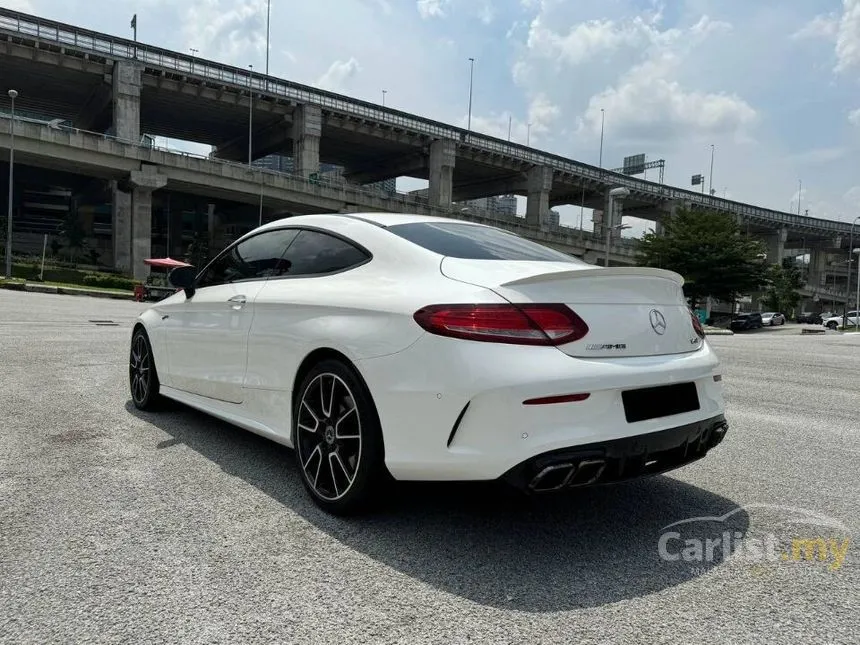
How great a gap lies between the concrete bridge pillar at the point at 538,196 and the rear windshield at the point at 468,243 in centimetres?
6470

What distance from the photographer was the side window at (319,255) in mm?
3428

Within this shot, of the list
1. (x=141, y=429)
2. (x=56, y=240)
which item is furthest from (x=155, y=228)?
(x=141, y=429)

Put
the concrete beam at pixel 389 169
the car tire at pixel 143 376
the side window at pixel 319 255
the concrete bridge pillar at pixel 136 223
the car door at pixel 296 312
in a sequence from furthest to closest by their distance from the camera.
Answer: the concrete beam at pixel 389 169 < the concrete bridge pillar at pixel 136 223 < the car tire at pixel 143 376 < the side window at pixel 319 255 < the car door at pixel 296 312

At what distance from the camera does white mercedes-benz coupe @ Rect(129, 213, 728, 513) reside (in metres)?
2.52

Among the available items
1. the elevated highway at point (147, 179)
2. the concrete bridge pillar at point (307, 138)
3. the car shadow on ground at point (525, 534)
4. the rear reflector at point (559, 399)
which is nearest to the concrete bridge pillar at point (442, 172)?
the elevated highway at point (147, 179)

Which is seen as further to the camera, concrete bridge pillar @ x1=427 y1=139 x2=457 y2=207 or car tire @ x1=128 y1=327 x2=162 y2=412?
concrete bridge pillar @ x1=427 y1=139 x2=457 y2=207

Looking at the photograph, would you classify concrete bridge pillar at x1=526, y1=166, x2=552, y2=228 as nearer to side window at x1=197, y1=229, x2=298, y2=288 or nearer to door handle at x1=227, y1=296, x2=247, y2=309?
side window at x1=197, y1=229, x2=298, y2=288

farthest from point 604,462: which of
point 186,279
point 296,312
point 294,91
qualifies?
point 294,91

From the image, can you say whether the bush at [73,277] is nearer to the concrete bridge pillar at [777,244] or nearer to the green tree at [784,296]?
the green tree at [784,296]

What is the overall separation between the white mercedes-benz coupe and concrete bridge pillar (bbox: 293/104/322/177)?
51.3m

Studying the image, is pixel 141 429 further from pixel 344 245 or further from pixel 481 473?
pixel 481 473

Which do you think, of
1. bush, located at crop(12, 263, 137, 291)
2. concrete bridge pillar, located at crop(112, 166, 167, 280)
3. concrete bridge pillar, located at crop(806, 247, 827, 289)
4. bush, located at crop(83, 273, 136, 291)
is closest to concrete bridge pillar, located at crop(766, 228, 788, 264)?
concrete bridge pillar, located at crop(806, 247, 827, 289)

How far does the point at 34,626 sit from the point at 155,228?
85193 mm

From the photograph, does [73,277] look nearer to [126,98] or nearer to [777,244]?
[126,98]
